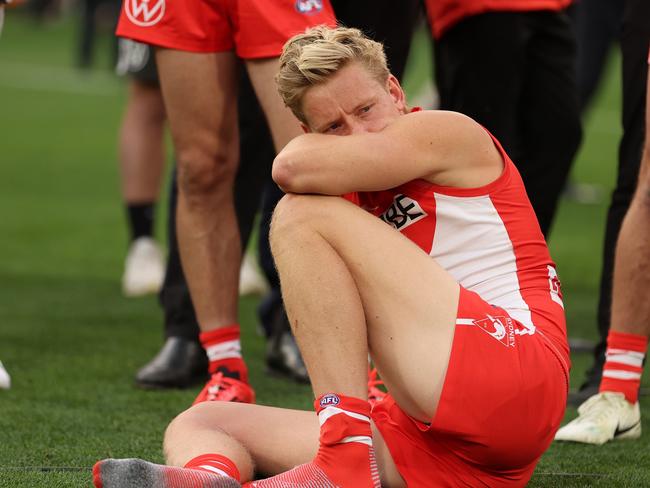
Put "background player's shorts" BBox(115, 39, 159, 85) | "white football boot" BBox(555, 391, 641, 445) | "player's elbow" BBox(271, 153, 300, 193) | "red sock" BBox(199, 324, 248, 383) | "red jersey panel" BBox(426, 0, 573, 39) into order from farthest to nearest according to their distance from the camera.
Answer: "background player's shorts" BBox(115, 39, 159, 85) → "red jersey panel" BBox(426, 0, 573, 39) → "red sock" BBox(199, 324, 248, 383) → "white football boot" BBox(555, 391, 641, 445) → "player's elbow" BBox(271, 153, 300, 193)

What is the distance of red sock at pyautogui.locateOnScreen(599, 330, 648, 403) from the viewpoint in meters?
3.52

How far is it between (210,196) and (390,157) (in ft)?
3.92

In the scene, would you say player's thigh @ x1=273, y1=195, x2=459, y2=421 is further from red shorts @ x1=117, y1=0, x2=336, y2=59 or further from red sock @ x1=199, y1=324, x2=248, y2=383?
red sock @ x1=199, y1=324, x2=248, y2=383

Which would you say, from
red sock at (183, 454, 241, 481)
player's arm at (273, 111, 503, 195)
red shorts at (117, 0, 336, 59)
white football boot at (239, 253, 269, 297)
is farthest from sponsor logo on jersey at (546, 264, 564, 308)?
white football boot at (239, 253, 269, 297)

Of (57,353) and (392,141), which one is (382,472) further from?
(57,353)

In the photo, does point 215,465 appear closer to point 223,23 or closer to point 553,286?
point 553,286

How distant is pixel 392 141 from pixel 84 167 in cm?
714

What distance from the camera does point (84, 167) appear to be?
9.58m

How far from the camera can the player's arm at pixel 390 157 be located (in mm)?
2684

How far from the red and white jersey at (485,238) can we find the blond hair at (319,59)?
0.82 ft

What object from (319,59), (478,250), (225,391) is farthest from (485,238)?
(225,391)

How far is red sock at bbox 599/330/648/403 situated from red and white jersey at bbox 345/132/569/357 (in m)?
0.77

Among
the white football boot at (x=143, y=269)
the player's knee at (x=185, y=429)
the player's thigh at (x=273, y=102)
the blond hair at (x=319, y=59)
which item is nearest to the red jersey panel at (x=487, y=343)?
the blond hair at (x=319, y=59)

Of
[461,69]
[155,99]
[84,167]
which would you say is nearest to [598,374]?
[461,69]
